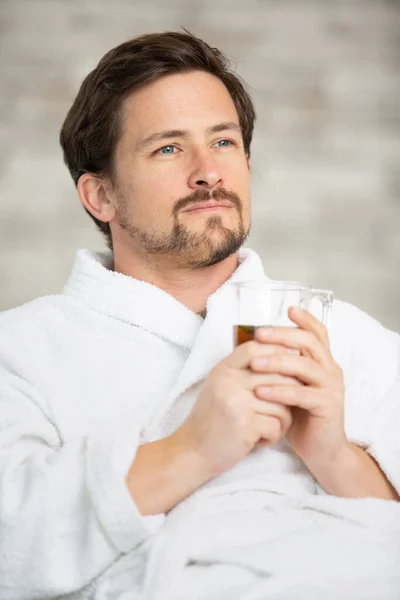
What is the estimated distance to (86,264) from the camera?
70.5 inches

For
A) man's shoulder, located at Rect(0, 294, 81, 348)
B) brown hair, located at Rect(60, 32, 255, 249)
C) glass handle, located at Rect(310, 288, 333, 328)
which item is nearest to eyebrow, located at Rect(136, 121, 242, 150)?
brown hair, located at Rect(60, 32, 255, 249)

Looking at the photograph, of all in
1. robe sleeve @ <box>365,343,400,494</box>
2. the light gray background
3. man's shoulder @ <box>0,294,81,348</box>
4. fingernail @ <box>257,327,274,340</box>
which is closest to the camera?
fingernail @ <box>257,327,274,340</box>

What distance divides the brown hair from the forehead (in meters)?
0.03

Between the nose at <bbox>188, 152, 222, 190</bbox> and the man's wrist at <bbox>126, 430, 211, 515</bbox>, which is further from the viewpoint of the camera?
the nose at <bbox>188, 152, 222, 190</bbox>

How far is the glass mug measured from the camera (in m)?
1.29

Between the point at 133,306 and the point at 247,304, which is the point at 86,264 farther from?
the point at 247,304

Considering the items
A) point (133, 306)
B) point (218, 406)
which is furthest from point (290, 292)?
point (133, 306)

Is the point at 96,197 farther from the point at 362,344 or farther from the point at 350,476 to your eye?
the point at 350,476

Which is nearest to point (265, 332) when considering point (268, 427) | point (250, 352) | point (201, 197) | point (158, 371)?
point (250, 352)

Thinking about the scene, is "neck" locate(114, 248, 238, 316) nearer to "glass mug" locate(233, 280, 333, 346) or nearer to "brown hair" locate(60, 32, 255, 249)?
"brown hair" locate(60, 32, 255, 249)

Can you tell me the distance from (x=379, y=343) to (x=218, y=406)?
60cm

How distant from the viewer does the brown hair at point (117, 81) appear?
1.90 meters

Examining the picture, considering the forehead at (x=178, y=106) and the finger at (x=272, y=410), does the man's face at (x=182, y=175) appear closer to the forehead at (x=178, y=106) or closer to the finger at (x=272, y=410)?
the forehead at (x=178, y=106)

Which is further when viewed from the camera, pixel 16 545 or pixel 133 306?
pixel 133 306
